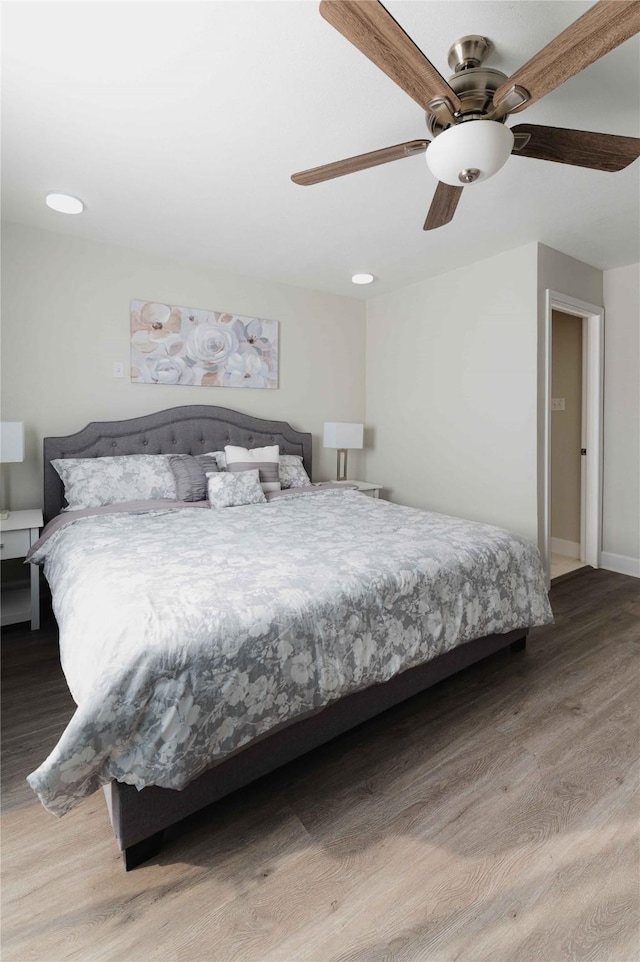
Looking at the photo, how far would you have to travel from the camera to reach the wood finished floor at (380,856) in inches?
45.5

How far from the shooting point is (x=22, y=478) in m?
3.14

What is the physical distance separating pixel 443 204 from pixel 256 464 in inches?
81.1

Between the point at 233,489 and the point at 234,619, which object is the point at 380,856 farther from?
the point at 233,489

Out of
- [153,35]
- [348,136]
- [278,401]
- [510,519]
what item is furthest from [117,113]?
[510,519]

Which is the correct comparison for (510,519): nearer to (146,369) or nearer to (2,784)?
(146,369)

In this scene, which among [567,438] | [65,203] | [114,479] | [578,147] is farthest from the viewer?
[567,438]

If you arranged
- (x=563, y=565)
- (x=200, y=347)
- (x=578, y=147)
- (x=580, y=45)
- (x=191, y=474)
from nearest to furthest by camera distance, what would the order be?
(x=580, y=45) < (x=578, y=147) < (x=191, y=474) < (x=200, y=347) < (x=563, y=565)

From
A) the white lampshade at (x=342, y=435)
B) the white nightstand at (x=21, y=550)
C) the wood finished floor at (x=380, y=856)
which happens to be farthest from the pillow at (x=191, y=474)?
the wood finished floor at (x=380, y=856)

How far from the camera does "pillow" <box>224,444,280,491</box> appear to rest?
3445 mm

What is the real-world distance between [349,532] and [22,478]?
2.30 m

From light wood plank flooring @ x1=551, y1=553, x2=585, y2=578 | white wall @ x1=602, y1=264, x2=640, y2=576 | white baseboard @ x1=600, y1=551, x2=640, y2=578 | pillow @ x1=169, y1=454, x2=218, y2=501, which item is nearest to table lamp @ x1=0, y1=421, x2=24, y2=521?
pillow @ x1=169, y1=454, x2=218, y2=501

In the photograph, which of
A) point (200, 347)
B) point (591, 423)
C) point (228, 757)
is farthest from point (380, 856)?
point (591, 423)

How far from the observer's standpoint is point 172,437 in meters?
3.56

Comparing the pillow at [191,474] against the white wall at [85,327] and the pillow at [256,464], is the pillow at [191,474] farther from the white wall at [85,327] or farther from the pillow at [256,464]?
the white wall at [85,327]
